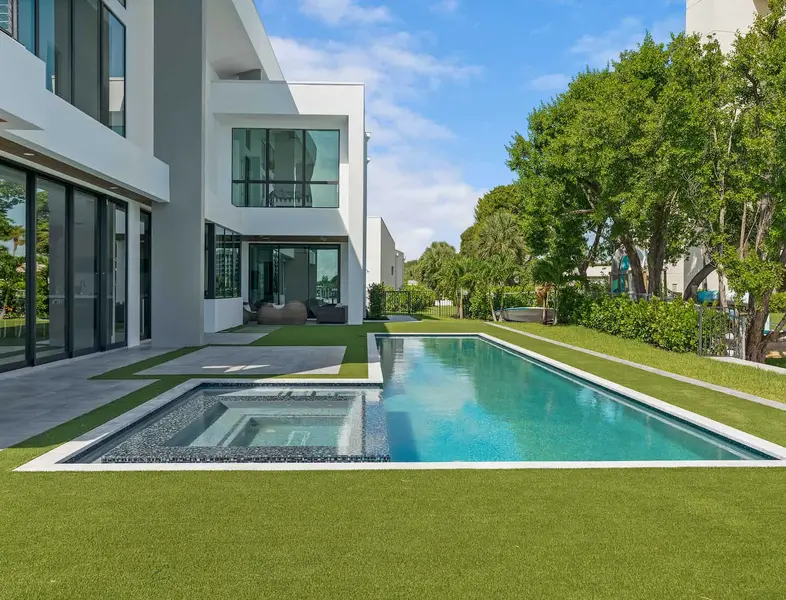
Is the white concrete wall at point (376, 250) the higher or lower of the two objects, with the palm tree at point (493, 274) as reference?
higher

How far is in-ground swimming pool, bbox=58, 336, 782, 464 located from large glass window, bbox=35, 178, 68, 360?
141 inches

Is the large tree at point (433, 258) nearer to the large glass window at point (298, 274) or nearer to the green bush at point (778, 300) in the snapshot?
the large glass window at point (298, 274)

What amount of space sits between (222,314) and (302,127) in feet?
26.0

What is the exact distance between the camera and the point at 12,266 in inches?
366

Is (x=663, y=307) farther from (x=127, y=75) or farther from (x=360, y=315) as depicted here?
(x=127, y=75)

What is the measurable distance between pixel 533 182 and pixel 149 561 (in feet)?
62.0

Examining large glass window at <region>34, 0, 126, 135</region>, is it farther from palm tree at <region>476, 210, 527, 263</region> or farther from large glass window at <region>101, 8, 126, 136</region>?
palm tree at <region>476, 210, 527, 263</region>

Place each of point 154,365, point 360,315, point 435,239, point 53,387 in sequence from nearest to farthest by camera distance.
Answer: point 53,387
point 154,365
point 360,315
point 435,239

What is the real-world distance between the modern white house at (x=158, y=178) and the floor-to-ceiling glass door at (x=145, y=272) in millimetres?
48

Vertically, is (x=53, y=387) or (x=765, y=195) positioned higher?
(x=765, y=195)

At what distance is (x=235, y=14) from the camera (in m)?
17.1

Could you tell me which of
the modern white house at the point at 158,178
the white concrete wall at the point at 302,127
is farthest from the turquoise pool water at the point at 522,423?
the white concrete wall at the point at 302,127

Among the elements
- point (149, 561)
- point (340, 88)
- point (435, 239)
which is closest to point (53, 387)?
point (149, 561)

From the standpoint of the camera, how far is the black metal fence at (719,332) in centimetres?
1268
